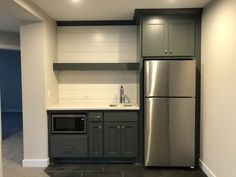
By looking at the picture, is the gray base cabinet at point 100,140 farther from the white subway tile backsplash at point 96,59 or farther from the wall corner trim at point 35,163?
the white subway tile backsplash at point 96,59

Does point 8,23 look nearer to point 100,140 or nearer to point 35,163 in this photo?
point 35,163

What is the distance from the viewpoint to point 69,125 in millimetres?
4039

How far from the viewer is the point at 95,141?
4.03 m

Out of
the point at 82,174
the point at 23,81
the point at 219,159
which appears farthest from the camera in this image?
the point at 23,81

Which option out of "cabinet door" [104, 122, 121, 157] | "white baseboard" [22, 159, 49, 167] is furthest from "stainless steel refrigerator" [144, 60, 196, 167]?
"white baseboard" [22, 159, 49, 167]

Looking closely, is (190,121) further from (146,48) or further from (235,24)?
(235,24)

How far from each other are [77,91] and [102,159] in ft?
4.57

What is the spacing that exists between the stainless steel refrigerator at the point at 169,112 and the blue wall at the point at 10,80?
24.1ft

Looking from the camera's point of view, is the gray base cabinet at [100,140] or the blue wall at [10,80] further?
the blue wall at [10,80]

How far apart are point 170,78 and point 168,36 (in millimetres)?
701

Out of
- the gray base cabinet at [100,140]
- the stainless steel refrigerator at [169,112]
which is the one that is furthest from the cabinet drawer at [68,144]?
the stainless steel refrigerator at [169,112]

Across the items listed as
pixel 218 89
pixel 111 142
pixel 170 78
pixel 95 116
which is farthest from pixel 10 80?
Result: pixel 218 89

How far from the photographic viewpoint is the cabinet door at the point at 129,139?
3.97m

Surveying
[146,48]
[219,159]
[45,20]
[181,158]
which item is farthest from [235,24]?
[45,20]
